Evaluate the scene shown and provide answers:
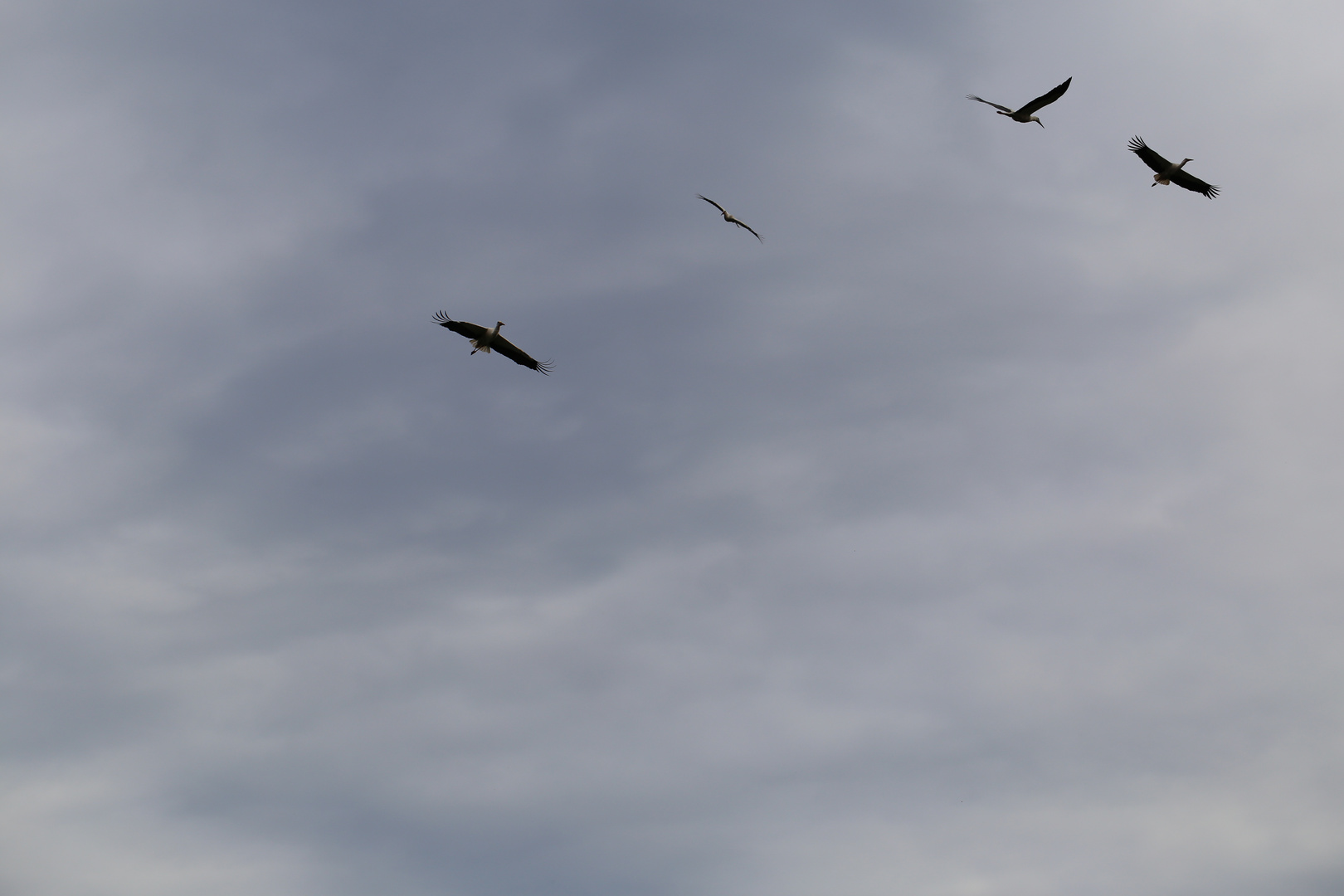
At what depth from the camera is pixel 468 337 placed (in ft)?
285

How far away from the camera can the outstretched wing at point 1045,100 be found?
283 ft

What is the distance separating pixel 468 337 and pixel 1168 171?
60895mm

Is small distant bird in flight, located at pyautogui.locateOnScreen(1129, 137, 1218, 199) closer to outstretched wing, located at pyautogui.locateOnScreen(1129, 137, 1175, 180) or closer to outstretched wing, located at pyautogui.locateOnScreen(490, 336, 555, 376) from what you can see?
outstretched wing, located at pyautogui.locateOnScreen(1129, 137, 1175, 180)

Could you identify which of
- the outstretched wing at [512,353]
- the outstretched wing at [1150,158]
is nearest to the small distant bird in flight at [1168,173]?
the outstretched wing at [1150,158]

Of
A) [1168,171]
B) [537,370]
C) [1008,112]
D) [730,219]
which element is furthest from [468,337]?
[1168,171]

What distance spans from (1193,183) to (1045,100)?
18930 mm

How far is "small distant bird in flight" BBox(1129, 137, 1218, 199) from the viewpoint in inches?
3703

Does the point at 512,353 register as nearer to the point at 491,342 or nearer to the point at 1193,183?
the point at 491,342

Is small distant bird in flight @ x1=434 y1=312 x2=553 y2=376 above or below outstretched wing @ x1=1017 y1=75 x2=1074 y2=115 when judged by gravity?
below

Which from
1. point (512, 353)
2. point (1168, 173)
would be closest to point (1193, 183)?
point (1168, 173)

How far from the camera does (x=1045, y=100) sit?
286 feet

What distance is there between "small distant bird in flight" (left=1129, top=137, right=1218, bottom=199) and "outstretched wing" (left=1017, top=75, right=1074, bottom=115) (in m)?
11.3

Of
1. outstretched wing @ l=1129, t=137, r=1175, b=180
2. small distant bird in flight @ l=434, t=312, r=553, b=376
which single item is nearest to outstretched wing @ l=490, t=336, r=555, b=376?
small distant bird in flight @ l=434, t=312, r=553, b=376

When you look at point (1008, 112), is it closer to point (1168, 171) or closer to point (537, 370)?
point (1168, 171)
